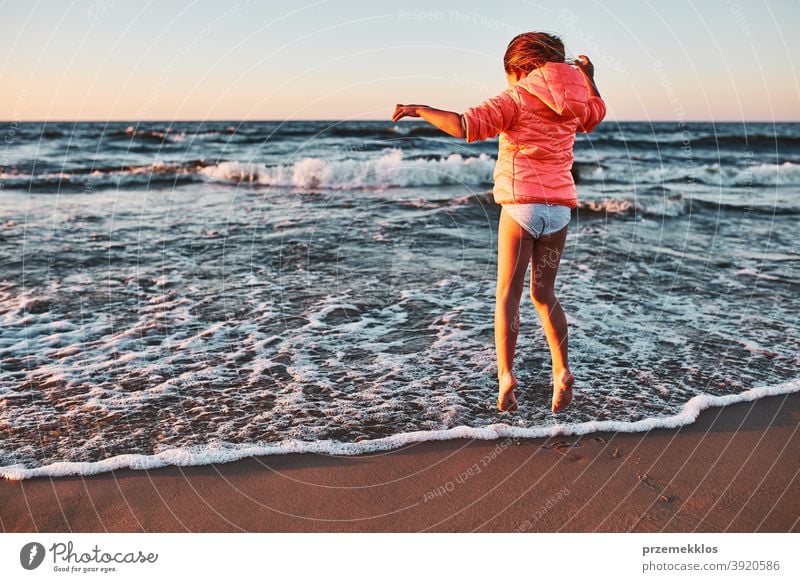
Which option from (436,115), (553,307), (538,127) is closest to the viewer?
(436,115)

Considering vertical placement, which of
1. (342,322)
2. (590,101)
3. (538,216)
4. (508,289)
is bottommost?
(342,322)

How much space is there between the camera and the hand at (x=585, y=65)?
3.90 metres

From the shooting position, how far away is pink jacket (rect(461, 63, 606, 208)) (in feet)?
11.5

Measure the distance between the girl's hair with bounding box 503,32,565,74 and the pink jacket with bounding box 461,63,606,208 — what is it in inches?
3.8

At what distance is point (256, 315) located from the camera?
263 inches

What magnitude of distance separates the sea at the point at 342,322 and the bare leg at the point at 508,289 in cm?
39

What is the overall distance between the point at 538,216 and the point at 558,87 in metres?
0.70

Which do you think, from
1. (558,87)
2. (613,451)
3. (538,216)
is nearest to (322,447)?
(613,451)

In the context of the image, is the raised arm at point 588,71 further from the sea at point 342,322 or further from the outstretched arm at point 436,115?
the sea at point 342,322

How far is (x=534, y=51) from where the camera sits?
12.0 ft

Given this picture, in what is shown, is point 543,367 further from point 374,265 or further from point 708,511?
point 374,265

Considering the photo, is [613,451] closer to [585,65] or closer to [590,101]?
[590,101]
